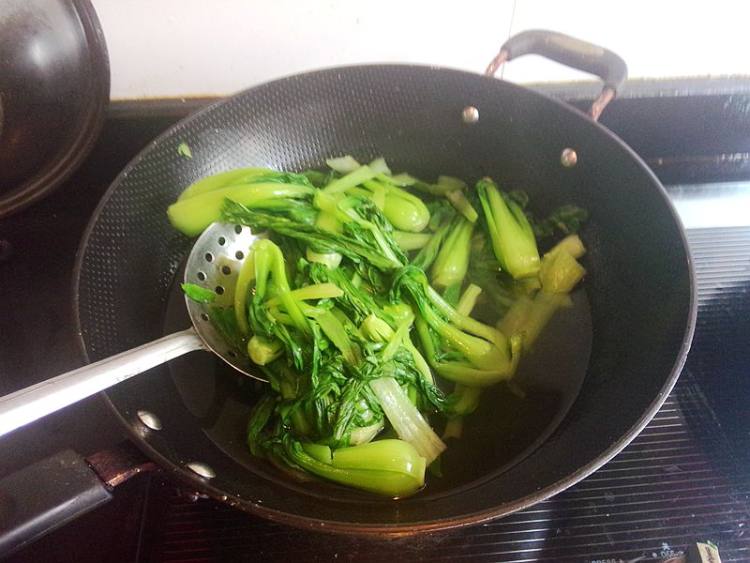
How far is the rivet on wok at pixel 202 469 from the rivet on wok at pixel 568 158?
2.68 feet

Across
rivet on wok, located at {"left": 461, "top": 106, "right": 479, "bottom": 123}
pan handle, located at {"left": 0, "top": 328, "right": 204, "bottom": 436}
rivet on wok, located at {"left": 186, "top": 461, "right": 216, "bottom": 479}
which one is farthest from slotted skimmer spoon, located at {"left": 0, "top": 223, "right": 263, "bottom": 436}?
rivet on wok, located at {"left": 461, "top": 106, "right": 479, "bottom": 123}

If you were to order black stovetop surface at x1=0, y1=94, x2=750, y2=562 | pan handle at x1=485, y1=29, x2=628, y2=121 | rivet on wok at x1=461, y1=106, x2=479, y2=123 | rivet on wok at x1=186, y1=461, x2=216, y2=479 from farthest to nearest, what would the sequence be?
rivet on wok at x1=461, y1=106, x2=479, y2=123 → pan handle at x1=485, y1=29, x2=628, y2=121 → black stovetop surface at x1=0, y1=94, x2=750, y2=562 → rivet on wok at x1=186, y1=461, x2=216, y2=479

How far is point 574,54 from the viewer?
39.8 inches

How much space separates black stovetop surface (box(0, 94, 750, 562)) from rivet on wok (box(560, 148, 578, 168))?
20 cm

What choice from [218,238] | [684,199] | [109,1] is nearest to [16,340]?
[218,238]

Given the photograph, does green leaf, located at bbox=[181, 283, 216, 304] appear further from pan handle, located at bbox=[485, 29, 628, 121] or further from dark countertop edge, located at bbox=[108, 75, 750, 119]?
pan handle, located at bbox=[485, 29, 628, 121]

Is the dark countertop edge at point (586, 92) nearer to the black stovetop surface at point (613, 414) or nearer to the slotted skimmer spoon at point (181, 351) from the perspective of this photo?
the black stovetop surface at point (613, 414)

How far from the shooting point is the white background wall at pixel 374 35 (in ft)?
3.56

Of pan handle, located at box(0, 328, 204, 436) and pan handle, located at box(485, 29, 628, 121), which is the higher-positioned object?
pan handle, located at box(485, 29, 628, 121)

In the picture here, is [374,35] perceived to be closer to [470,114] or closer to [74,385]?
[470,114]

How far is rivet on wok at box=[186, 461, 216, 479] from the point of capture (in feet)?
2.49

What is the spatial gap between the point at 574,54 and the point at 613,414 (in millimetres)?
604

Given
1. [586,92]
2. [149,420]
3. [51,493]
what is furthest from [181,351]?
[586,92]

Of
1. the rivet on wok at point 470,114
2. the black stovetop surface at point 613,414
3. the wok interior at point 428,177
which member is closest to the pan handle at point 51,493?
the wok interior at point 428,177
